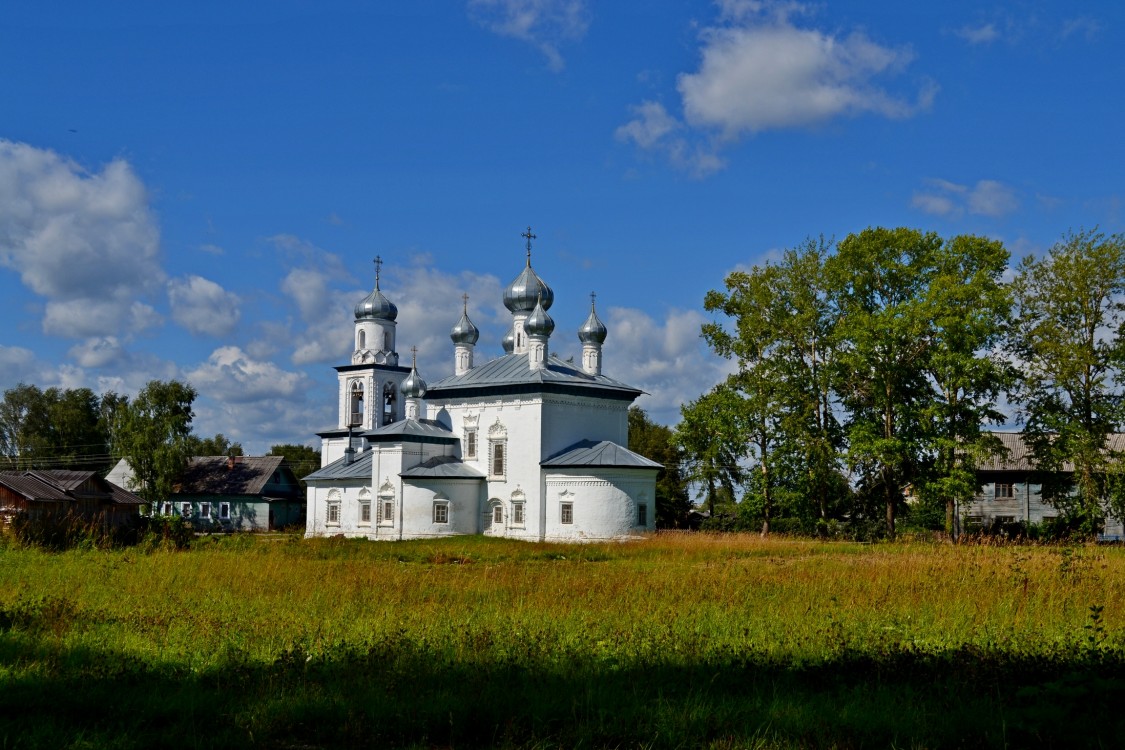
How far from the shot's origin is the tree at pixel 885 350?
31.4 meters

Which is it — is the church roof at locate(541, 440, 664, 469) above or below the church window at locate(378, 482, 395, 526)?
above

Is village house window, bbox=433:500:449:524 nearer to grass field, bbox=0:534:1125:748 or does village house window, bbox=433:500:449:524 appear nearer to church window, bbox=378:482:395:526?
church window, bbox=378:482:395:526

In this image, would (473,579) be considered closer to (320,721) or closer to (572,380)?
(320,721)

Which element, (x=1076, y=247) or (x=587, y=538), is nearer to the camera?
(x=1076, y=247)

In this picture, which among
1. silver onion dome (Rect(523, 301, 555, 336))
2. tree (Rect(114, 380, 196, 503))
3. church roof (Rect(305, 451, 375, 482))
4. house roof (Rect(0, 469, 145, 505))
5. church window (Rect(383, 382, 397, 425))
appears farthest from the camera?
tree (Rect(114, 380, 196, 503))

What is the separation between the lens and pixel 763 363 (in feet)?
113

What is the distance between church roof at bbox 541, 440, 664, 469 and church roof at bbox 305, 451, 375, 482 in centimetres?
861

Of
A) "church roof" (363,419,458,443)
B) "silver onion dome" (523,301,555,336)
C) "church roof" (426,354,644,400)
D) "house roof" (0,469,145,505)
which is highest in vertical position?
"silver onion dome" (523,301,555,336)

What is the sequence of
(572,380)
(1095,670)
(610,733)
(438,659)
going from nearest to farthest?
(610,733) → (1095,670) → (438,659) → (572,380)

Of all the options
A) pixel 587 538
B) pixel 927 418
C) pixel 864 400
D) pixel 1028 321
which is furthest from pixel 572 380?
pixel 1028 321

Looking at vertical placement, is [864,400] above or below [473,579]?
above

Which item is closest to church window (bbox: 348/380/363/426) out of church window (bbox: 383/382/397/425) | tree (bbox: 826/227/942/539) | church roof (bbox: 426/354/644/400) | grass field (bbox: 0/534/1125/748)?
church window (bbox: 383/382/397/425)

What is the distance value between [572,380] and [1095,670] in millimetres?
30270

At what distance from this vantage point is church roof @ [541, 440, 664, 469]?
1385 inches
